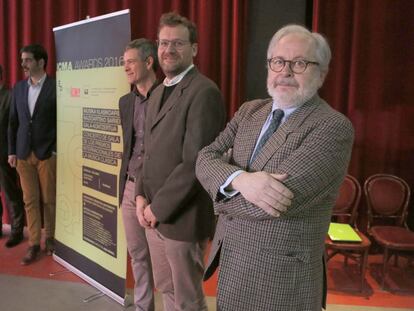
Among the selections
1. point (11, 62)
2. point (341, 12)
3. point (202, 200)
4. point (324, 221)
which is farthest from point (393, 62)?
point (11, 62)

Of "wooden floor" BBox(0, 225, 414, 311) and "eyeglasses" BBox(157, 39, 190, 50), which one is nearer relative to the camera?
"eyeglasses" BBox(157, 39, 190, 50)

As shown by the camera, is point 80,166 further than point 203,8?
No

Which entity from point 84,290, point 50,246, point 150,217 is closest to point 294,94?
point 150,217

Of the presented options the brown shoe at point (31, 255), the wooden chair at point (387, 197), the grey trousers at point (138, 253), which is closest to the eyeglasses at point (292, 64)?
the grey trousers at point (138, 253)

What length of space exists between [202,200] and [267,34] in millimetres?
2432

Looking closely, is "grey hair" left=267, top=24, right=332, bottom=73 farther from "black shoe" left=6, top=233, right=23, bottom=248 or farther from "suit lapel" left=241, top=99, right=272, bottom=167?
"black shoe" left=6, top=233, right=23, bottom=248

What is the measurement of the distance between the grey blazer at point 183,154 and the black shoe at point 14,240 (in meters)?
2.45

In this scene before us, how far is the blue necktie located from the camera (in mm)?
1398

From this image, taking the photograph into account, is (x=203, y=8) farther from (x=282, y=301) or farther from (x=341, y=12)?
(x=282, y=301)

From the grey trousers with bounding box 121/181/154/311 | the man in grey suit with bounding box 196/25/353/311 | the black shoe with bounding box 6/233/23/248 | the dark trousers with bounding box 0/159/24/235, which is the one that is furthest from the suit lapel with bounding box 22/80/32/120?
the man in grey suit with bounding box 196/25/353/311

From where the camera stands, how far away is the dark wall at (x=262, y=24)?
382 cm

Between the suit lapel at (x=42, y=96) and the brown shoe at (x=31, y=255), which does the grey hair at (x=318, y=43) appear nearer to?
the suit lapel at (x=42, y=96)

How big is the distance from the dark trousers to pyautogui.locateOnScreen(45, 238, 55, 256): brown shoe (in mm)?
468

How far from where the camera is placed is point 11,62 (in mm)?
4367
